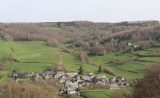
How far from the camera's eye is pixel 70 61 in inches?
4350

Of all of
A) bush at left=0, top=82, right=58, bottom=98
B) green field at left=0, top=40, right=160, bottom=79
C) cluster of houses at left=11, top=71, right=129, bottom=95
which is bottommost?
cluster of houses at left=11, top=71, right=129, bottom=95

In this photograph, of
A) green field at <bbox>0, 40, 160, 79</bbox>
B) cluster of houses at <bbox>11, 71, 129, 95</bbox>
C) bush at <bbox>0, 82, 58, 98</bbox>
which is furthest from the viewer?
green field at <bbox>0, 40, 160, 79</bbox>

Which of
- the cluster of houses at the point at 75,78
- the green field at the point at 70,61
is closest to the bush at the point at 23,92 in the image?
the cluster of houses at the point at 75,78

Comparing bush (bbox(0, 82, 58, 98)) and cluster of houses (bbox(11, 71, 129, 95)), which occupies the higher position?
bush (bbox(0, 82, 58, 98))

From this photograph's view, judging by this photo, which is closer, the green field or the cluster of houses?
the cluster of houses

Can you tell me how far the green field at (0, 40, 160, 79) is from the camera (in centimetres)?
9519

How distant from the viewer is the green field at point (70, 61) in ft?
312

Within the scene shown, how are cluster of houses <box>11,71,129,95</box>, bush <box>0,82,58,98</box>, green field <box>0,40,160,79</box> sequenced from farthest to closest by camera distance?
1. green field <box>0,40,160,79</box>
2. cluster of houses <box>11,71,129,95</box>
3. bush <box>0,82,58,98</box>

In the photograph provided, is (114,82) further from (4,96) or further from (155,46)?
(155,46)

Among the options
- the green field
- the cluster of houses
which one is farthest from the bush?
the green field

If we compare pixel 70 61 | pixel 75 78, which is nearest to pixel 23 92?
pixel 75 78

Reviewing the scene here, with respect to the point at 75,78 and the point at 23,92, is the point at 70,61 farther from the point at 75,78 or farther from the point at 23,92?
the point at 23,92

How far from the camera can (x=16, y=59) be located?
107250 millimetres

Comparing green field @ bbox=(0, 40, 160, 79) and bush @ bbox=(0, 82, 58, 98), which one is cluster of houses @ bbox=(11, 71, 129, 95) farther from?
bush @ bbox=(0, 82, 58, 98)
